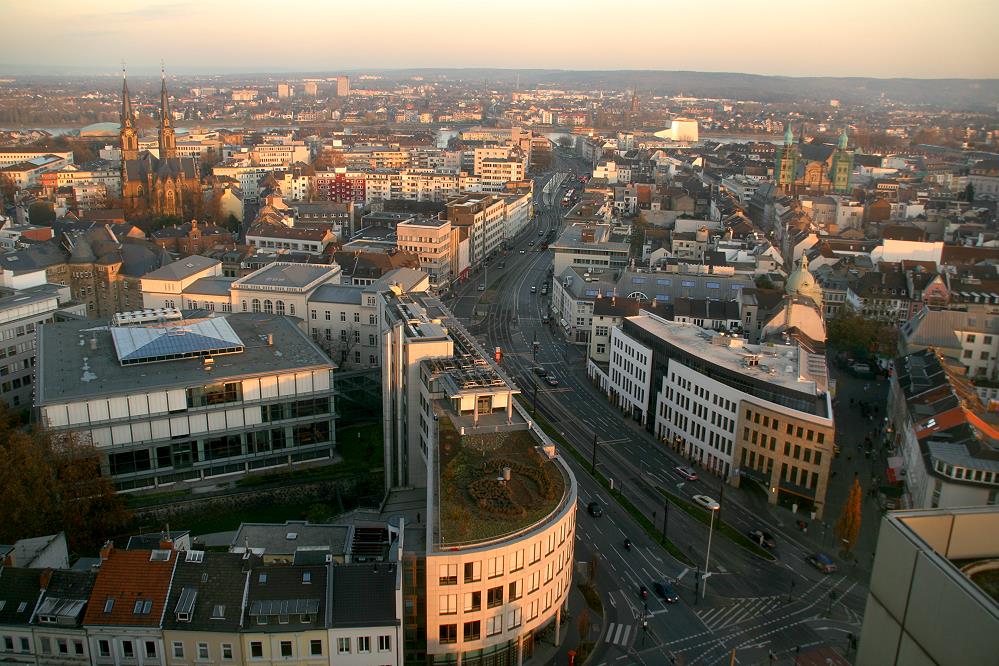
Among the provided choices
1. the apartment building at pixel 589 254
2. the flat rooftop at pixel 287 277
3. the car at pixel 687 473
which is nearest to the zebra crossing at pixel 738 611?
the car at pixel 687 473

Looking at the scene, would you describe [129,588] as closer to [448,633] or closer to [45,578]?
[45,578]

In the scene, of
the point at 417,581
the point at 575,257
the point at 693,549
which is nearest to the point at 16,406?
the point at 417,581

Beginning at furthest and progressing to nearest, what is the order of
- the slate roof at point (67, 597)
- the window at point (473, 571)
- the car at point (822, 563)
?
the car at point (822, 563) < the window at point (473, 571) < the slate roof at point (67, 597)

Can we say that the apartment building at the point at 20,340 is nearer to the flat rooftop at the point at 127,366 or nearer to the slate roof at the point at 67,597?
the flat rooftop at the point at 127,366

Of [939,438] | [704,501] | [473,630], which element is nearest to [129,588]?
[473,630]

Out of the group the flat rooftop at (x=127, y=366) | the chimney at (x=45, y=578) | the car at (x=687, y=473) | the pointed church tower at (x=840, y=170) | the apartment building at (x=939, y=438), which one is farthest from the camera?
the pointed church tower at (x=840, y=170)

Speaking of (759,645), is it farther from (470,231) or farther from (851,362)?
(470,231)
